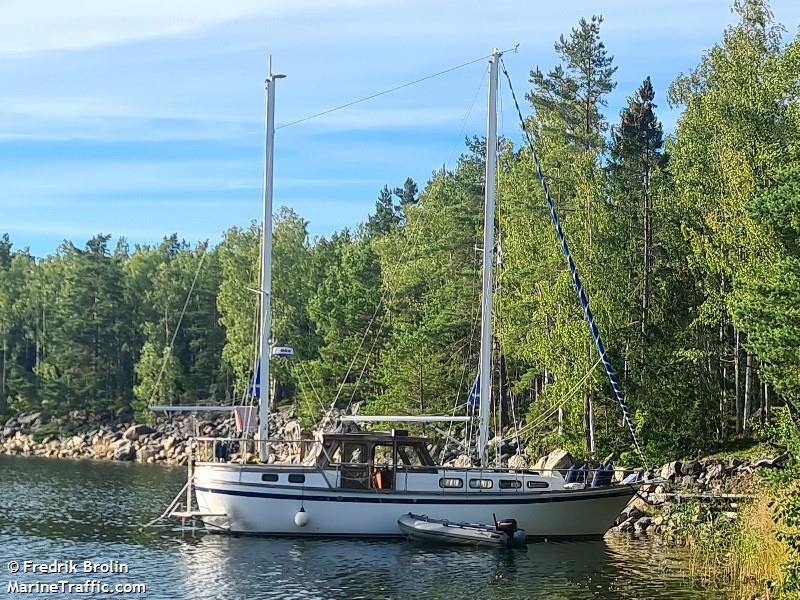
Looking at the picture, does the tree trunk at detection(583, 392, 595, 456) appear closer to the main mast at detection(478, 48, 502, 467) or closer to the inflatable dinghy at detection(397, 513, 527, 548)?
the main mast at detection(478, 48, 502, 467)

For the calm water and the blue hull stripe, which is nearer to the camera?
the calm water

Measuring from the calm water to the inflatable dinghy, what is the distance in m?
0.32

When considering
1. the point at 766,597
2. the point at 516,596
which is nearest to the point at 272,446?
the point at 516,596

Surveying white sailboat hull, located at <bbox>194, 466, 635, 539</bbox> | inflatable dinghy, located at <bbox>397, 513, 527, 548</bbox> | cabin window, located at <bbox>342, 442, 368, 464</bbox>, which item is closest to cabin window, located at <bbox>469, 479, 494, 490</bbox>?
white sailboat hull, located at <bbox>194, 466, 635, 539</bbox>

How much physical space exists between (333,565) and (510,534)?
228 inches

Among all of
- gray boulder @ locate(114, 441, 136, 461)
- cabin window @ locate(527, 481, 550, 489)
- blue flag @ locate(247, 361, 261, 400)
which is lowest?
cabin window @ locate(527, 481, 550, 489)

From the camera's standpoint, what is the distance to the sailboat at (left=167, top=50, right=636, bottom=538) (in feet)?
107

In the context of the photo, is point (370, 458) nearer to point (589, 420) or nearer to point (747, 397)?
point (589, 420)

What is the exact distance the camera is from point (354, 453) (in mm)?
33594

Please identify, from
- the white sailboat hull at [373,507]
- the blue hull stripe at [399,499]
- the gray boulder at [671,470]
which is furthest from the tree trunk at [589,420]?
the blue hull stripe at [399,499]

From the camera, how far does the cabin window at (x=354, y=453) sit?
33406mm

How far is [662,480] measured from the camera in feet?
Result: 113

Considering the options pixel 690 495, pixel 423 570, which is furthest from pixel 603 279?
pixel 423 570
